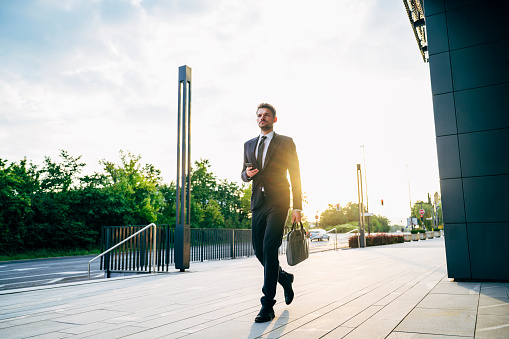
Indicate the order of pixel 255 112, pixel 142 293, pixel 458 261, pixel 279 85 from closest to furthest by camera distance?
pixel 255 112 → pixel 142 293 → pixel 458 261 → pixel 279 85

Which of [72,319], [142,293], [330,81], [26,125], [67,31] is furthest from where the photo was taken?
[26,125]

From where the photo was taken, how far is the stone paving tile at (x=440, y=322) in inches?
98.8

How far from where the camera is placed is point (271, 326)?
2.82 m

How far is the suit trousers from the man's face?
0.75m

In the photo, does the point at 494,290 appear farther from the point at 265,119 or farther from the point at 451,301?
the point at 265,119

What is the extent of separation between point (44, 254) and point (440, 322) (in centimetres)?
2334

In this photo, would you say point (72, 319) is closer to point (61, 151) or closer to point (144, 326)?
point (144, 326)

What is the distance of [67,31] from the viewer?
38.7 ft

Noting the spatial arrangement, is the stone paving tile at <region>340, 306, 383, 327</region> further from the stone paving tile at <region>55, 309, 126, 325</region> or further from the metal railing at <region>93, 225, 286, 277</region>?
the metal railing at <region>93, 225, 286, 277</region>

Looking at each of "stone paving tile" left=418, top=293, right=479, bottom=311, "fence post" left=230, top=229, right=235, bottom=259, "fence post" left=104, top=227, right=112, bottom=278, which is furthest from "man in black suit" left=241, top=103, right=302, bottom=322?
"fence post" left=230, top=229, right=235, bottom=259

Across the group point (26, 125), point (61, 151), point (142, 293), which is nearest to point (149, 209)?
point (61, 151)

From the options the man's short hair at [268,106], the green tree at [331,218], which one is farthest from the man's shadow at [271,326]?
the green tree at [331,218]

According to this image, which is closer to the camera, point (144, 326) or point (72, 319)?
point (144, 326)

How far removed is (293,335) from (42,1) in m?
10.8
